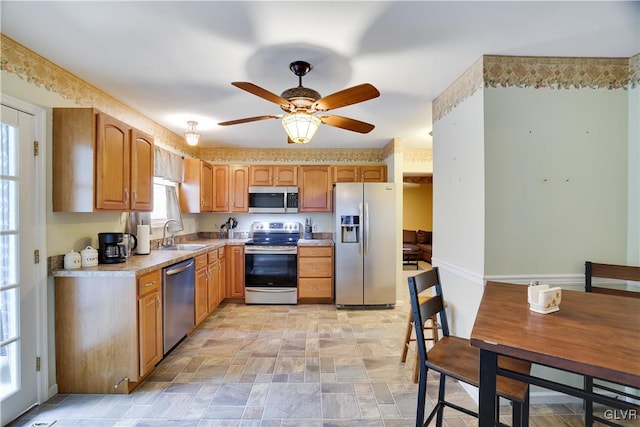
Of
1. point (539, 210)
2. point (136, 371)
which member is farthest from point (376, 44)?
point (136, 371)

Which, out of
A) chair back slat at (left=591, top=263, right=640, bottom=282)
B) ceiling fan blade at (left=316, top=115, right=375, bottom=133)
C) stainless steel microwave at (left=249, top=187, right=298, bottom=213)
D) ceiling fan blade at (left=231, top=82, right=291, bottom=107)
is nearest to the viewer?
ceiling fan blade at (left=231, top=82, right=291, bottom=107)

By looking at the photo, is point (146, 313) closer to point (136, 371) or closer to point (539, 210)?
point (136, 371)

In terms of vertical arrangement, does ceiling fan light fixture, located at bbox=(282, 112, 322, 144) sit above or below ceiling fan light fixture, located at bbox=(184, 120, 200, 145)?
below

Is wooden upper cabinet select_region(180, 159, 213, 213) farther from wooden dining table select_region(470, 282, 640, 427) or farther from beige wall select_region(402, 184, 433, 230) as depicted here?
beige wall select_region(402, 184, 433, 230)

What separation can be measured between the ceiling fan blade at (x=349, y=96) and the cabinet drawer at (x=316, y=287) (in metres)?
2.80

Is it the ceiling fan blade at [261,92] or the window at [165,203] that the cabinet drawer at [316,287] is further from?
the ceiling fan blade at [261,92]

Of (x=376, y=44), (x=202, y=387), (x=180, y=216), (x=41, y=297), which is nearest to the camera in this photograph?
(x=376, y=44)

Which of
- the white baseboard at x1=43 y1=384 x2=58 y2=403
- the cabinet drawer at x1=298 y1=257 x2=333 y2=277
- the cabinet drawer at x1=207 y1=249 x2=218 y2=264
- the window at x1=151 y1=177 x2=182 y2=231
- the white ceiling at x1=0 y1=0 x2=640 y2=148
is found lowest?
the white baseboard at x1=43 y1=384 x2=58 y2=403

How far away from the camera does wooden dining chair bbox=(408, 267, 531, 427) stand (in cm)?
126

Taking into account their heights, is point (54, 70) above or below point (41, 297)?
above

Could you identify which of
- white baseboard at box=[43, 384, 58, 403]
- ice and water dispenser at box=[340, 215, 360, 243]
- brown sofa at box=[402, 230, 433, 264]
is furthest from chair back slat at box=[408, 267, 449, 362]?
brown sofa at box=[402, 230, 433, 264]

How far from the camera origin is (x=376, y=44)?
1904mm

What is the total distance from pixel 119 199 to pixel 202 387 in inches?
64.7

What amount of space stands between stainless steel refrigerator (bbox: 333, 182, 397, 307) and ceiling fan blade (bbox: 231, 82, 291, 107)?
7.17 feet
